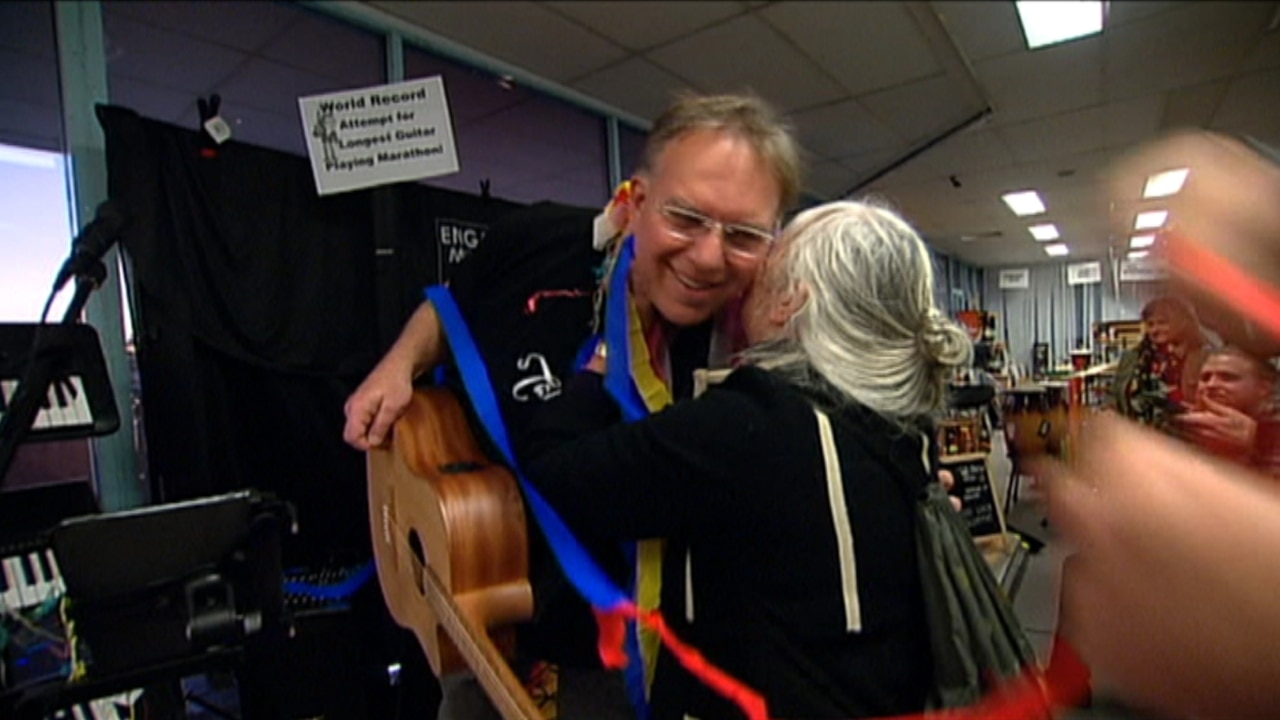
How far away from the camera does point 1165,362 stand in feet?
0.77

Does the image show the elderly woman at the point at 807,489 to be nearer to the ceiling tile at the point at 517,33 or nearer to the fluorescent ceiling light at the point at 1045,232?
the fluorescent ceiling light at the point at 1045,232

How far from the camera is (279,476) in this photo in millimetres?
1067

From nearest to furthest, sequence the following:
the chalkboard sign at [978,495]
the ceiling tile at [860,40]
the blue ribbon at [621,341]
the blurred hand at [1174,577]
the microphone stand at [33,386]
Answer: the blurred hand at [1174,577]
the ceiling tile at [860,40]
the blue ribbon at [621,341]
the microphone stand at [33,386]
the chalkboard sign at [978,495]

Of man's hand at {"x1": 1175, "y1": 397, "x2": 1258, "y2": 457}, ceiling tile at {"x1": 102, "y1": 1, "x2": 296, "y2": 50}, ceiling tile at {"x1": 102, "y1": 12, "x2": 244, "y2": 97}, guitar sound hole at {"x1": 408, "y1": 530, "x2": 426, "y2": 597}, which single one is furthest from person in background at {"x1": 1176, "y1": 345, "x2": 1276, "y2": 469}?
ceiling tile at {"x1": 102, "y1": 12, "x2": 244, "y2": 97}

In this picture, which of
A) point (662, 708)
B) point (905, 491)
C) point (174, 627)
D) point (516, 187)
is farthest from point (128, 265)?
point (905, 491)

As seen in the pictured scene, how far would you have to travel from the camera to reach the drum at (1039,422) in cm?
27

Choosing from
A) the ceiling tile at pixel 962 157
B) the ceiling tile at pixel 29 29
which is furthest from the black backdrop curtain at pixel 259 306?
the ceiling tile at pixel 962 157

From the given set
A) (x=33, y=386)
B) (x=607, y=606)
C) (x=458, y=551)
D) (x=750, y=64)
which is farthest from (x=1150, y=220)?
(x=33, y=386)

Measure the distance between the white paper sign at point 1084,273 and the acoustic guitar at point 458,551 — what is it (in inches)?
17.9

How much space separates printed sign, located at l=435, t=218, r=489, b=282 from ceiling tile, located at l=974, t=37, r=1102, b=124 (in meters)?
1.09

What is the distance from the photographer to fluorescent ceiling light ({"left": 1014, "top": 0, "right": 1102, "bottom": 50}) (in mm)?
240

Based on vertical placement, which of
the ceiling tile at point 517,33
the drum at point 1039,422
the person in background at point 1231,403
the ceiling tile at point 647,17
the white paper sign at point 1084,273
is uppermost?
the ceiling tile at point 517,33

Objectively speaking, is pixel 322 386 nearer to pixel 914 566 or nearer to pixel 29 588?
pixel 29 588

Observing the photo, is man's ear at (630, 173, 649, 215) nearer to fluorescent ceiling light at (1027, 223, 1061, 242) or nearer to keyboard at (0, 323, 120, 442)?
fluorescent ceiling light at (1027, 223, 1061, 242)
